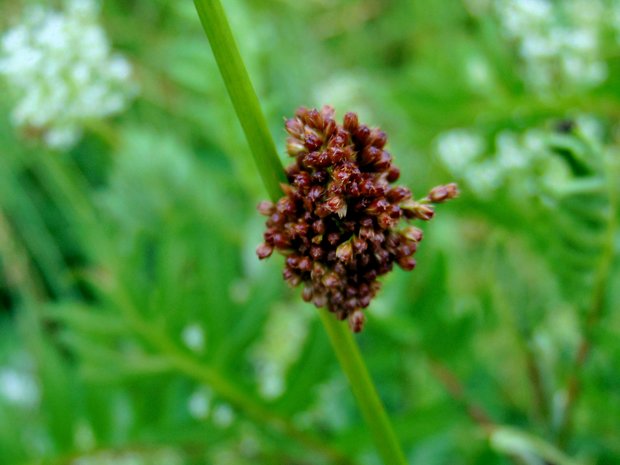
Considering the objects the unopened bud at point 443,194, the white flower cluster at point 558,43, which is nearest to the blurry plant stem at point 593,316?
the white flower cluster at point 558,43

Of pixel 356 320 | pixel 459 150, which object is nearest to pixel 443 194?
pixel 356 320

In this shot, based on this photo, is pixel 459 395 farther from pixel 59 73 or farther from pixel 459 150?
pixel 59 73

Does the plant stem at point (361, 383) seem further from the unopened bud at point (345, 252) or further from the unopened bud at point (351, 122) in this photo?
the unopened bud at point (351, 122)

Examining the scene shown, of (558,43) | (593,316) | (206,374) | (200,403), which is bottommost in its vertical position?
(593,316)

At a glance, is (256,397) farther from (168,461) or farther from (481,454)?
(168,461)

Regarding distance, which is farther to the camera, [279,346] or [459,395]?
[279,346]

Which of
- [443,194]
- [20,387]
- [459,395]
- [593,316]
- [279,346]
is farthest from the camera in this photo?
[20,387]

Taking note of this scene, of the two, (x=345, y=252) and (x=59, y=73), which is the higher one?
(x=59, y=73)
